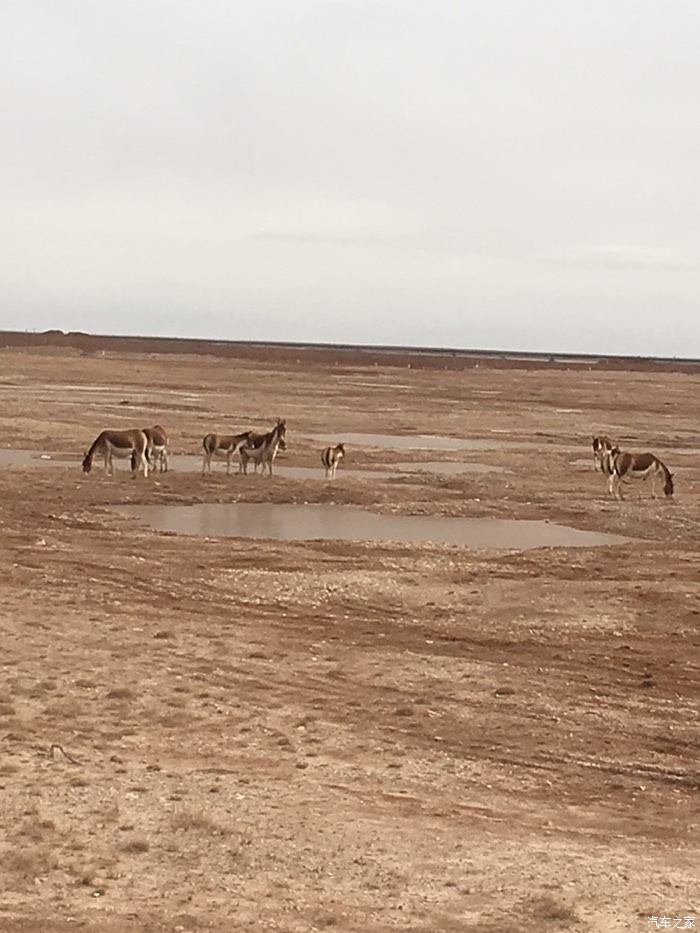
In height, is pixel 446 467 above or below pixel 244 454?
below

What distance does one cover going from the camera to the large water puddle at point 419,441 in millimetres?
35812

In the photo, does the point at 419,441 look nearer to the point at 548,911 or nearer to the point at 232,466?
the point at 232,466

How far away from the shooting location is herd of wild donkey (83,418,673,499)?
83.1 feet

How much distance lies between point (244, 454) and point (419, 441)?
12235 mm

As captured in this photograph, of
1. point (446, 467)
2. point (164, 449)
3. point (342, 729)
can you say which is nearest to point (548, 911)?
point (342, 729)

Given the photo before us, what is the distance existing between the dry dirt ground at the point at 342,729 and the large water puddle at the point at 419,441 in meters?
12.9

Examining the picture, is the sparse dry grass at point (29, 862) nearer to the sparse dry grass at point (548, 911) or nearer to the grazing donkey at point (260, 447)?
the sparse dry grass at point (548, 911)

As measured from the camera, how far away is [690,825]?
8.24 m

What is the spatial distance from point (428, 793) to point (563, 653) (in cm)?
458

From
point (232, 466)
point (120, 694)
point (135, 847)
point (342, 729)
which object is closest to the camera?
point (135, 847)

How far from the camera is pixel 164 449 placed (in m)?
26.7

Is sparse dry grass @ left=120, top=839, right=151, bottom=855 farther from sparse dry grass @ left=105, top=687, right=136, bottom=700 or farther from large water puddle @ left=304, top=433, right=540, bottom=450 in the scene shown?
large water puddle @ left=304, top=433, right=540, bottom=450

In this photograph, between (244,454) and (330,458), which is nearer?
(330,458)

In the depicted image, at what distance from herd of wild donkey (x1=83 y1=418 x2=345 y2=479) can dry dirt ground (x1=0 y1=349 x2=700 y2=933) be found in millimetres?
2992
